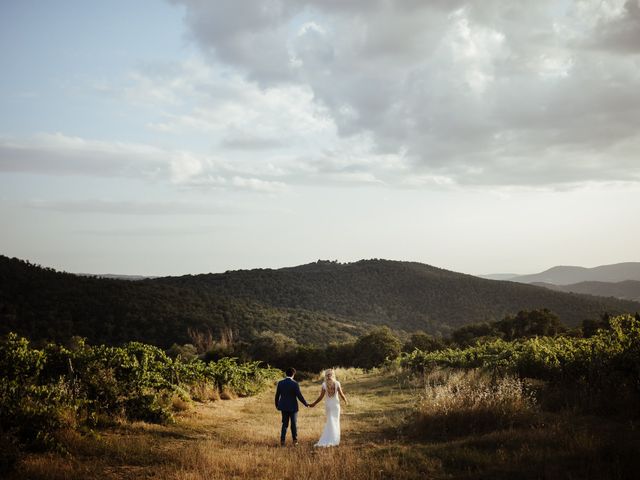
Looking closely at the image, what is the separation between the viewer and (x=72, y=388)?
11.2 m

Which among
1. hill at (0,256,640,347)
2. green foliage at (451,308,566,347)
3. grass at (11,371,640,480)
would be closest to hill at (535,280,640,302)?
hill at (0,256,640,347)

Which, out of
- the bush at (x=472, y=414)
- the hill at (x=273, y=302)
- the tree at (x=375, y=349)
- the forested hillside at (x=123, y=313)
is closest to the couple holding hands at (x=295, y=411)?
the bush at (x=472, y=414)

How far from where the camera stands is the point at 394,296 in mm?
107812

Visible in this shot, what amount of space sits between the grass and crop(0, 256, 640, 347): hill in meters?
44.7

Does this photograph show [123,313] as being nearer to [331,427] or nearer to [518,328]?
[518,328]

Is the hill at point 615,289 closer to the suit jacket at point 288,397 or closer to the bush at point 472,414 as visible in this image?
the bush at point 472,414

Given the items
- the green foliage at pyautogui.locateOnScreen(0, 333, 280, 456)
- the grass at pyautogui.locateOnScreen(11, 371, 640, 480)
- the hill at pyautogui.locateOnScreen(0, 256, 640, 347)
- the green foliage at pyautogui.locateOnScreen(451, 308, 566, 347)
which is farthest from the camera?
the hill at pyautogui.locateOnScreen(0, 256, 640, 347)

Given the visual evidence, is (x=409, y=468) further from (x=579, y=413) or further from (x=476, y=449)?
(x=579, y=413)

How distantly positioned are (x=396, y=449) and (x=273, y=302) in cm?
9875

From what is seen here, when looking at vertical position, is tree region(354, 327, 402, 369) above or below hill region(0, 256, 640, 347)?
below

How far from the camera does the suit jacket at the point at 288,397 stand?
1070 centimetres

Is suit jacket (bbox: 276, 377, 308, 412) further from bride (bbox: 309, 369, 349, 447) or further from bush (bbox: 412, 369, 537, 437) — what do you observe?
bush (bbox: 412, 369, 537, 437)

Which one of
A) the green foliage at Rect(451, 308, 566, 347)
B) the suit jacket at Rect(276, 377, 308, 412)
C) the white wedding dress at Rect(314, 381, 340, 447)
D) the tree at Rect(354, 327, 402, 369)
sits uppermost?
the suit jacket at Rect(276, 377, 308, 412)

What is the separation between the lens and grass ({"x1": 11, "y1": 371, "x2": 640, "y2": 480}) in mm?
6969
